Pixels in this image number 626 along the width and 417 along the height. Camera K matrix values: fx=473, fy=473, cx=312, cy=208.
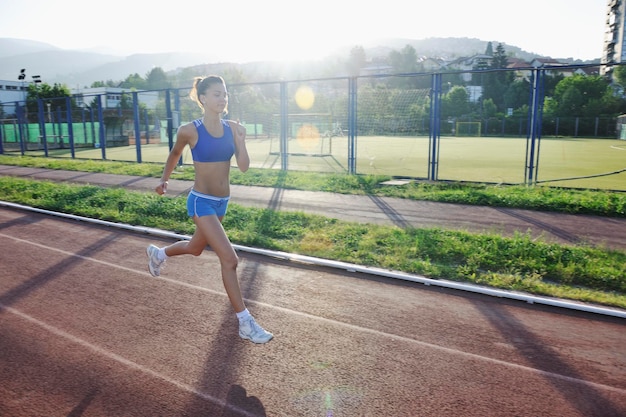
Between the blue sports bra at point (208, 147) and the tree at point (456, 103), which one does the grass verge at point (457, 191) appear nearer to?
the blue sports bra at point (208, 147)

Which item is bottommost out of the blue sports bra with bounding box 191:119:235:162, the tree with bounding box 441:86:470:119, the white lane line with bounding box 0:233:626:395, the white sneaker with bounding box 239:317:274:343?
the white lane line with bounding box 0:233:626:395

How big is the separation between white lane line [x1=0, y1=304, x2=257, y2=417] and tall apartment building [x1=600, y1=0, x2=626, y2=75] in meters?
110

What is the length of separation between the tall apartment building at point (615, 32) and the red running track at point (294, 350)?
107637 millimetres

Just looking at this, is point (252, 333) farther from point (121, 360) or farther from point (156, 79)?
point (156, 79)

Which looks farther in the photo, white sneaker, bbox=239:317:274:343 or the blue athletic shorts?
the blue athletic shorts

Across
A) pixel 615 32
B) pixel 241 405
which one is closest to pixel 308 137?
pixel 241 405

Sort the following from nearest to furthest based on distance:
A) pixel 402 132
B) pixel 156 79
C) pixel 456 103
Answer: pixel 402 132
pixel 456 103
pixel 156 79

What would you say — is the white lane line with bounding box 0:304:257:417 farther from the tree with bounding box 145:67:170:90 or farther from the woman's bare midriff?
the tree with bounding box 145:67:170:90

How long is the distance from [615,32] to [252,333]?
120 metres

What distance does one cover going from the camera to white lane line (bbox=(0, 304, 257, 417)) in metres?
3.40

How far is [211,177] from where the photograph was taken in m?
4.48

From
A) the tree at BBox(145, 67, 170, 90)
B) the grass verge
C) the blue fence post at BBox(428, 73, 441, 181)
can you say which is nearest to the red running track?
the grass verge

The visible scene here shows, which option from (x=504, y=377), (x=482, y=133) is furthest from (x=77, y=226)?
(x=482, y=133)

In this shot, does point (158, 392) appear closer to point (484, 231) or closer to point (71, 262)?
point (71, 262)
